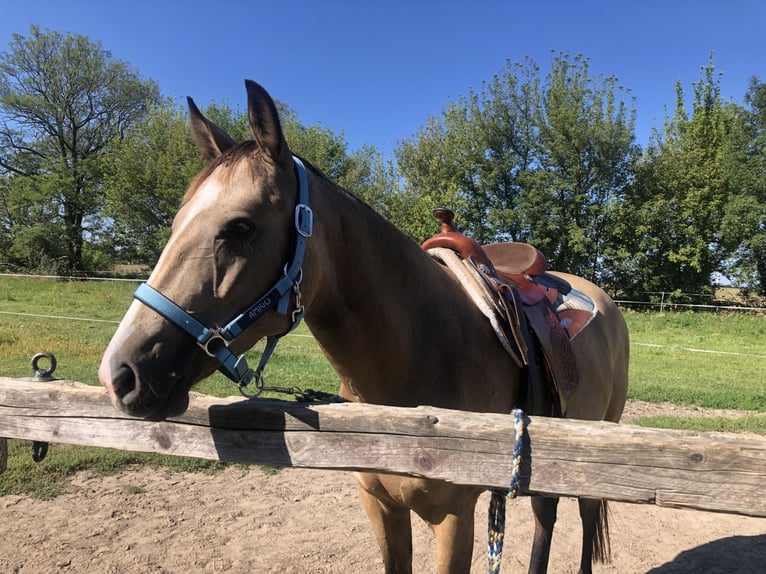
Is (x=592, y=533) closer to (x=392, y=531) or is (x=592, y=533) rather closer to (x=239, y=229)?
(x=392, y=531)

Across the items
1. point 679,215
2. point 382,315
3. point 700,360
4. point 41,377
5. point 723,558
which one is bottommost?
point 723,558

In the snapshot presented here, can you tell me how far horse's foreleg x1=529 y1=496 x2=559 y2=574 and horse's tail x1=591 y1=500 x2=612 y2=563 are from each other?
0.46 meters

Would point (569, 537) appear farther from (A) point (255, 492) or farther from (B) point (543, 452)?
(B) point (543, 452)

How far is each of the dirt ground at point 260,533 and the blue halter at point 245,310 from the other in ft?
7.47

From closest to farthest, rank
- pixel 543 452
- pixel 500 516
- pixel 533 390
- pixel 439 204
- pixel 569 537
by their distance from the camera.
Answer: pixel 543 452 < pixel 500 516 < pixel 533 390 < pixel 569 537 < pixel 439 204

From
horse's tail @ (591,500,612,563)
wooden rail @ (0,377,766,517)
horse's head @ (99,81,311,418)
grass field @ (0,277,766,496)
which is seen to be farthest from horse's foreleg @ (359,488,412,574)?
grass field @ (0,277,766,496)

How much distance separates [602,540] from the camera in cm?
309

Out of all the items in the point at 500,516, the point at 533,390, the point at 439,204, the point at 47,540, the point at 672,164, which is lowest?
the point at 47,540

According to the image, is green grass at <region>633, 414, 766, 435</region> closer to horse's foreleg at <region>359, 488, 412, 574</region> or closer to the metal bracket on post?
horse's foreleg at <region>359, 488, 412, 574</region>

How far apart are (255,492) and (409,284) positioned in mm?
2963

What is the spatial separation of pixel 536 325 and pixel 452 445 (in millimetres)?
1176

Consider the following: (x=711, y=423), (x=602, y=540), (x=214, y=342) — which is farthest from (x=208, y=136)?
(x=711, y=423)

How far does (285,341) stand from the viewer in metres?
11.1

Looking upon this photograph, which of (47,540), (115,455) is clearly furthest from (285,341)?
(47,540)
